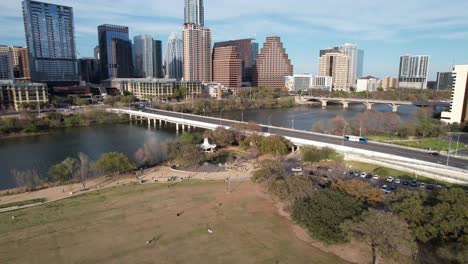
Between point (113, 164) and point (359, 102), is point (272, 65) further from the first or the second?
point (113, 164)

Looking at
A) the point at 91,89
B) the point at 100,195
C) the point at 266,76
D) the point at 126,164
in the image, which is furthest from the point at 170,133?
the point at 266,76

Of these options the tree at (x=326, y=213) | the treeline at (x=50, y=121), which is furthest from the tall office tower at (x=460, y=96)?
the treeline at (x=50, y=121)

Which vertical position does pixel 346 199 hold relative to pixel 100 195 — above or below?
above

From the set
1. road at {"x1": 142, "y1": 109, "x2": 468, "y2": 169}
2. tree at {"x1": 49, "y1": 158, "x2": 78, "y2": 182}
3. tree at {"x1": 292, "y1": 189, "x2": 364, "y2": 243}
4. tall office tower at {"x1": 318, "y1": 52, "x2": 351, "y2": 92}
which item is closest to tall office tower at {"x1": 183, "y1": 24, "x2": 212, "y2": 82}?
tall office tower at {"x1": 318, "y1": 52, "x2": 351, "y2": 92}

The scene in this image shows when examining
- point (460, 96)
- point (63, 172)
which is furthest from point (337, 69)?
point (63, 172)

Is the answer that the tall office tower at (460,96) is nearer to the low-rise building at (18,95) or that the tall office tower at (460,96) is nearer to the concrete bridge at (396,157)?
the concrete bridge at (396,157)

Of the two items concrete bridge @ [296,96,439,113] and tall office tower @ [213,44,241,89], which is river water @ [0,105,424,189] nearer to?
concrete bridge @ [296,96,439,113]

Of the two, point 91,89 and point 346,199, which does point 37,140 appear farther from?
point 91,89
